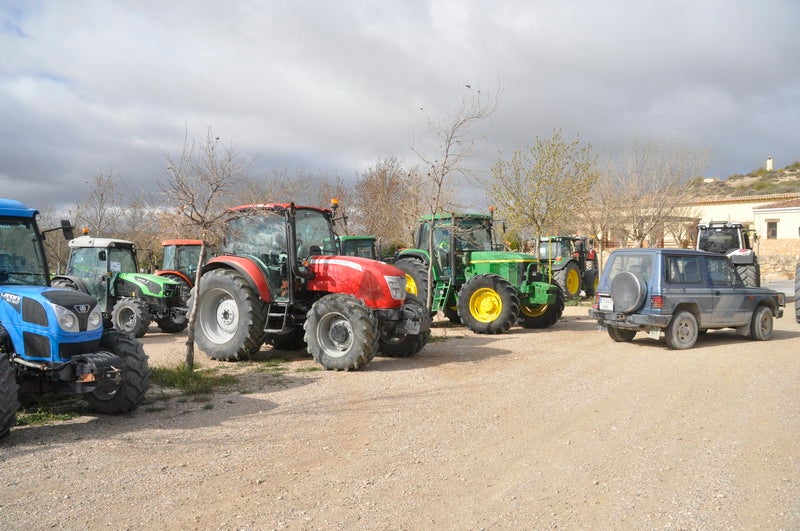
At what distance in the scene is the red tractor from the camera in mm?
8570

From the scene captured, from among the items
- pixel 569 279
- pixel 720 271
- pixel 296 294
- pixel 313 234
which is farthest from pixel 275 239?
pixel 569 279

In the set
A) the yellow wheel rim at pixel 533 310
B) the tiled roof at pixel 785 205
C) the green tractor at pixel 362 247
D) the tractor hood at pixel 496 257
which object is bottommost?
the yellow wheel rim at pixel 533 310

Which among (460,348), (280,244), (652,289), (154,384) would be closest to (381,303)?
(280,244)

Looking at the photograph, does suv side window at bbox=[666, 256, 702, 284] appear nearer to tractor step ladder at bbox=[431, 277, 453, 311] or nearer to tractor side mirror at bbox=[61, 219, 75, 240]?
tractor step ladder at bbox=[431, 277, 453, 311]

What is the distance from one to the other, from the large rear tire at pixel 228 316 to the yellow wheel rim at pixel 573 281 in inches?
496

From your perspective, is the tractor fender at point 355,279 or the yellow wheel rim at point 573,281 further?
the yellow wheel rim at point 573,281

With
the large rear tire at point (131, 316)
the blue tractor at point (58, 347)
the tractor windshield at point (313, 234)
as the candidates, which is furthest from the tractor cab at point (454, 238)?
the blue tractor at point (58, 347)

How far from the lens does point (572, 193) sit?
18.4 meters

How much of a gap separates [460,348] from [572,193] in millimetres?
9478

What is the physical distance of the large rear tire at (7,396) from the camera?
16.0ft

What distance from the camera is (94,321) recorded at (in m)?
5.84

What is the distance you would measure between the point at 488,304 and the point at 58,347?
28.7ft

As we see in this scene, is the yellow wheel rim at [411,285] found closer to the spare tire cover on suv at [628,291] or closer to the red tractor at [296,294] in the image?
the red tractor at [296,294]

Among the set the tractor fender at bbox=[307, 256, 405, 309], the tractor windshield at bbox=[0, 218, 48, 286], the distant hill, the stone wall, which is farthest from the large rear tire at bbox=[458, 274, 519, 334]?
the distant hill
